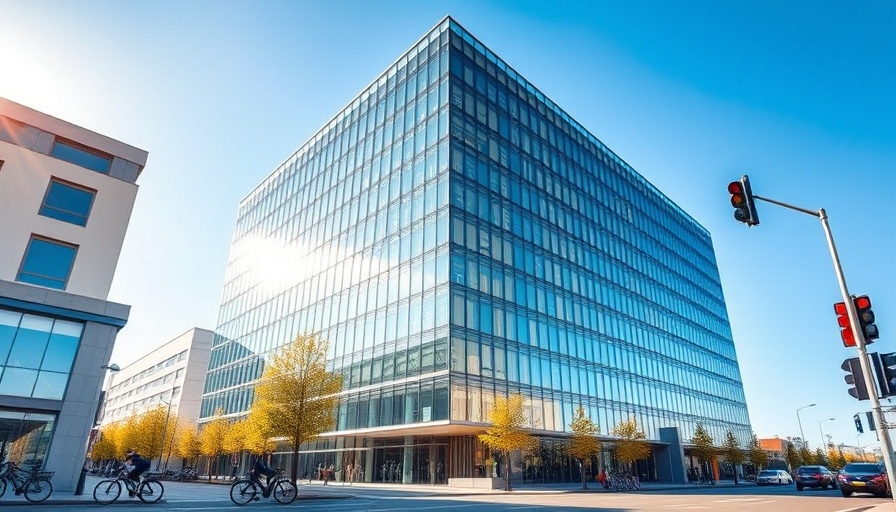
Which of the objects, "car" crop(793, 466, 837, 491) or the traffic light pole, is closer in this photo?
the traffic light pole

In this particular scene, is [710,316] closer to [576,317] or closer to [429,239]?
[576,317]

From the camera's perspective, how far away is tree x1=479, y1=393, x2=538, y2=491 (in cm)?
3309

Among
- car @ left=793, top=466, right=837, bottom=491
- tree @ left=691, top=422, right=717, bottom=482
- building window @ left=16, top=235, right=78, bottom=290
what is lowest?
car @ left=793, top=466, right=837, bottom=491

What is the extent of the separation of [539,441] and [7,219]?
3764 centimetres

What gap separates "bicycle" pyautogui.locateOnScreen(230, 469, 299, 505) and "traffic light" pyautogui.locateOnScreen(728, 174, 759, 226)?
55.8ft

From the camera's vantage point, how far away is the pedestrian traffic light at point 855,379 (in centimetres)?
1083

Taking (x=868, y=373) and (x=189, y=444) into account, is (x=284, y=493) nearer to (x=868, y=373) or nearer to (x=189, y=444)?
(x=868, y=373)

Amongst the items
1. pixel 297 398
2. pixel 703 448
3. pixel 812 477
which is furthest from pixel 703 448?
pixel 297 398

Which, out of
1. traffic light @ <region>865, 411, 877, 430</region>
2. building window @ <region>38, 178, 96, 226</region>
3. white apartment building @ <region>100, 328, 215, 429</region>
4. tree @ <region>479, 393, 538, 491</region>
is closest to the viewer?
traffic light @ <region>865, 411, 877, 430</region>

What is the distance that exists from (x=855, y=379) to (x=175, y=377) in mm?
87917

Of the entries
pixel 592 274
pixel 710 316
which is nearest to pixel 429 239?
pixel 592 274

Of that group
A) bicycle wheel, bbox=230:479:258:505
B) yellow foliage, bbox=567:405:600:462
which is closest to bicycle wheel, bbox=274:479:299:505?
bicycle wheel, bbox=230:479:258:505

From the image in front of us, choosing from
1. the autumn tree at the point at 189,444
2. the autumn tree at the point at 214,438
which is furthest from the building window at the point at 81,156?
the autumn tree at the point at 189,444

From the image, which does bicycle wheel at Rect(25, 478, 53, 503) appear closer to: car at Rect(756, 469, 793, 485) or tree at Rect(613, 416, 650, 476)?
tree at Rect(613, 416, 650, 476)
